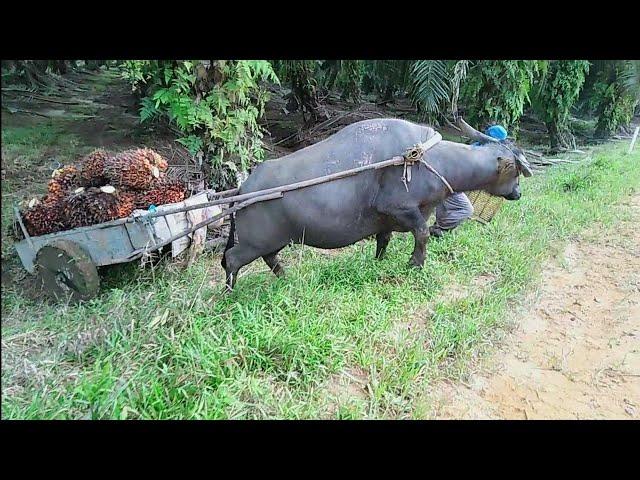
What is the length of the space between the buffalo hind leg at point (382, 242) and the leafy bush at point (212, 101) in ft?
7.15

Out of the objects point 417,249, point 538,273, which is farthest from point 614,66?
point 417,249

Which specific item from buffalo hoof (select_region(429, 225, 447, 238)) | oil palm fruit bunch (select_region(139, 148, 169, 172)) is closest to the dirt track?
buffalo hoof (select_region(429, 225, 447, 238))

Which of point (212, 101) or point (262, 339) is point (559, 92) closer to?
point (212, 101)

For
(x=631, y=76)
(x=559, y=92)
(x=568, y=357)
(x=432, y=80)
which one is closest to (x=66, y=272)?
(x=568, y=357)

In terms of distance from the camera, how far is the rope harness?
431 centimetres

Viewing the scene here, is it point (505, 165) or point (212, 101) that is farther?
point (212, 101)

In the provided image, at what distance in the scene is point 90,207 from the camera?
4.12 meters

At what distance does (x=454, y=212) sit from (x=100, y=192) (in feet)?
13.8

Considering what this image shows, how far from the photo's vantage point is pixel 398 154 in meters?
4.43

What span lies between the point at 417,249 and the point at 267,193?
68.3 inches

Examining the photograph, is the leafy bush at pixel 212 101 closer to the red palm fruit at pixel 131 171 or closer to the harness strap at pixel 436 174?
the red palm fruit at pixel 131 171

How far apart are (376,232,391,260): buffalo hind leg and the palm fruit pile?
87.1 inches

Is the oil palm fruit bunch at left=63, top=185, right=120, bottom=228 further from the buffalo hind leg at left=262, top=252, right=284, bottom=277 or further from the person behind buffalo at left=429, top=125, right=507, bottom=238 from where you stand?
the person behind buffalo at left=429, top=125, right=507, bottom=238

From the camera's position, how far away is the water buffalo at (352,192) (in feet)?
14.1
